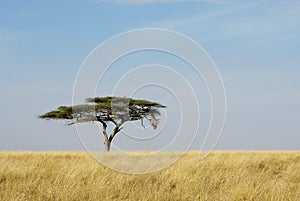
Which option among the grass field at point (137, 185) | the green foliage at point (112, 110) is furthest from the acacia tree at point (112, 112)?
the grass field at point (137, 185)

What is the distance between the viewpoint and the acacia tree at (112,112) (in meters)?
31.9

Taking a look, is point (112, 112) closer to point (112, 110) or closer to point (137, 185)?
point (112, 110)

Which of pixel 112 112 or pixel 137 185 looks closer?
pixel 137 185

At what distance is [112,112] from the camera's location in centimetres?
3238

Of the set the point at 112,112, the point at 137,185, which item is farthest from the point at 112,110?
the point at 137,185

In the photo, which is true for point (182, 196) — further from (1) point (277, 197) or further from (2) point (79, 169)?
(2) point (79, 169)

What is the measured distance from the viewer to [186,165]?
508 inches

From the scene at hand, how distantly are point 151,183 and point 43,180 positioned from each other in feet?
7.62

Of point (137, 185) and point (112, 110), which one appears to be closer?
point (137, 185)

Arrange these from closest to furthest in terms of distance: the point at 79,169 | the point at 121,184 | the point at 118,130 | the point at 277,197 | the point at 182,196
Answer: the point at 277,197, the point at 182,196, the point at 121,184, the point at 79,169, the point at 118,130

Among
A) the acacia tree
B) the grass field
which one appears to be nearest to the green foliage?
the acacia tree

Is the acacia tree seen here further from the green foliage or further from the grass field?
the grass field

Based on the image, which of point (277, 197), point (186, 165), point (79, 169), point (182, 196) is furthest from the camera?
point (186, 165)

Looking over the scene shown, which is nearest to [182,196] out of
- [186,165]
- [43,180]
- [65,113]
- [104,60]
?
[43,180]
